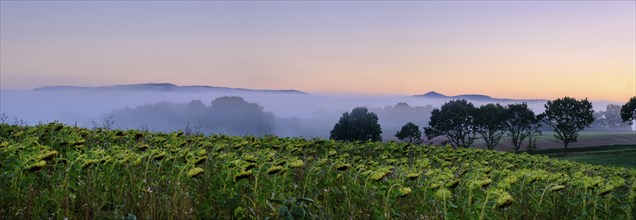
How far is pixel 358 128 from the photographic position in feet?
214

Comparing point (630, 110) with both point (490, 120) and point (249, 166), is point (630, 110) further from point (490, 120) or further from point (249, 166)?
point (249, 166)

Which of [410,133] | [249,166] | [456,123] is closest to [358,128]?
[410,133]

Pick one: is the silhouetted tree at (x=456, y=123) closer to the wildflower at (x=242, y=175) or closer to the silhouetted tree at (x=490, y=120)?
the silhouetted tree at (x=490, y=120)

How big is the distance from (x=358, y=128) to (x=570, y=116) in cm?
2817

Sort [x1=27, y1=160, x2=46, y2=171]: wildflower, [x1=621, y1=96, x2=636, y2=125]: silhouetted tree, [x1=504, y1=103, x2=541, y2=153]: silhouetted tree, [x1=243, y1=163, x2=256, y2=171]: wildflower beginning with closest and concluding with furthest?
[x1=27, y1=160, x2=46, y2=171]: wildflower < [x1=243, y1=163, x2=256, y2=171]: wildflower < [x1=621, y1=96, x2=636, y2=125]: silhouetted tree < [x1=504, y1=103, x2=541, y2=153]: silhouetted tree

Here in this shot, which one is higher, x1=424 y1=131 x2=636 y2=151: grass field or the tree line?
the tree line

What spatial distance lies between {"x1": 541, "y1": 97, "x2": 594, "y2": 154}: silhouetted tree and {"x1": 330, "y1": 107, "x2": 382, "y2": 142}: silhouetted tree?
23.6 metres

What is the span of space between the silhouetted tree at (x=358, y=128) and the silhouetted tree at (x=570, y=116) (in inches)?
930

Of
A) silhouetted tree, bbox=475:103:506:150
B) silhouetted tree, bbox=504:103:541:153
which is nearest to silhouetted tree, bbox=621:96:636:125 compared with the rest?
silhouetted tree, bbox=504:103:541:153

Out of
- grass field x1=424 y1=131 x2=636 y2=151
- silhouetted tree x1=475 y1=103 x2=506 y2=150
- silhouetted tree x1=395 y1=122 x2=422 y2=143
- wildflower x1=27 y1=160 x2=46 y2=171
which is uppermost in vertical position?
wildflower x1=27 y1=160 x2=46 y2=171

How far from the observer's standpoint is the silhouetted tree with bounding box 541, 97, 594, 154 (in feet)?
223

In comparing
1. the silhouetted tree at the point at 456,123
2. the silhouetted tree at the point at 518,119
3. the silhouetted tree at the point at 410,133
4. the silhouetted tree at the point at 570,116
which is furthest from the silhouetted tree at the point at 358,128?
the silhouetted tree at the point at 570,116

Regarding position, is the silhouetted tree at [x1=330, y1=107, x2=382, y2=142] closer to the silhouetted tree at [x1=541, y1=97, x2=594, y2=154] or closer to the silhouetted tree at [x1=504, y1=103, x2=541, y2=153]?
the silhouetted tree at [x1=504, y1=103, x2=541, y2=153]

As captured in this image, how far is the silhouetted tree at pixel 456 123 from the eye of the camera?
7075 cm
